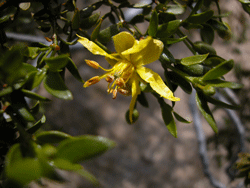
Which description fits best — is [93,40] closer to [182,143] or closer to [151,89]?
[151,89]

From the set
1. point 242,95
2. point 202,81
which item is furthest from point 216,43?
→ point 202,81

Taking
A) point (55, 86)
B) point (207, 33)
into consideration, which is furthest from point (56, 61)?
point (207, 33)

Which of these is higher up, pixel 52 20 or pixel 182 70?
pixel 52 20

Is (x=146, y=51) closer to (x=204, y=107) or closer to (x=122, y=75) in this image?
(x=122, y=75)

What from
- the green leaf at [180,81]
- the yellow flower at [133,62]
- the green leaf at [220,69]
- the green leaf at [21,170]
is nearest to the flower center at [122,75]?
the yellow flower at [133,62]

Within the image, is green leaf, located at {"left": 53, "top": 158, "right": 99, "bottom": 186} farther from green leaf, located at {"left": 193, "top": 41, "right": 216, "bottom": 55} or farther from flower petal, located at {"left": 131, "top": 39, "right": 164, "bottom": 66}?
green leaf, located at {"left": 193, "top": 41, "right": 216, "bottom": 55}

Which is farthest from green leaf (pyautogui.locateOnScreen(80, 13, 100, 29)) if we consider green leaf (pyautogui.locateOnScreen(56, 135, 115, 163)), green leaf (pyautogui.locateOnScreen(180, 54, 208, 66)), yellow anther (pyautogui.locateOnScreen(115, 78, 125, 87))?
green leaf (pyautogui.locateOnScreen(56, 135, 115, 163))

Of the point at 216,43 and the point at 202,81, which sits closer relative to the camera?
the point at 202,81
